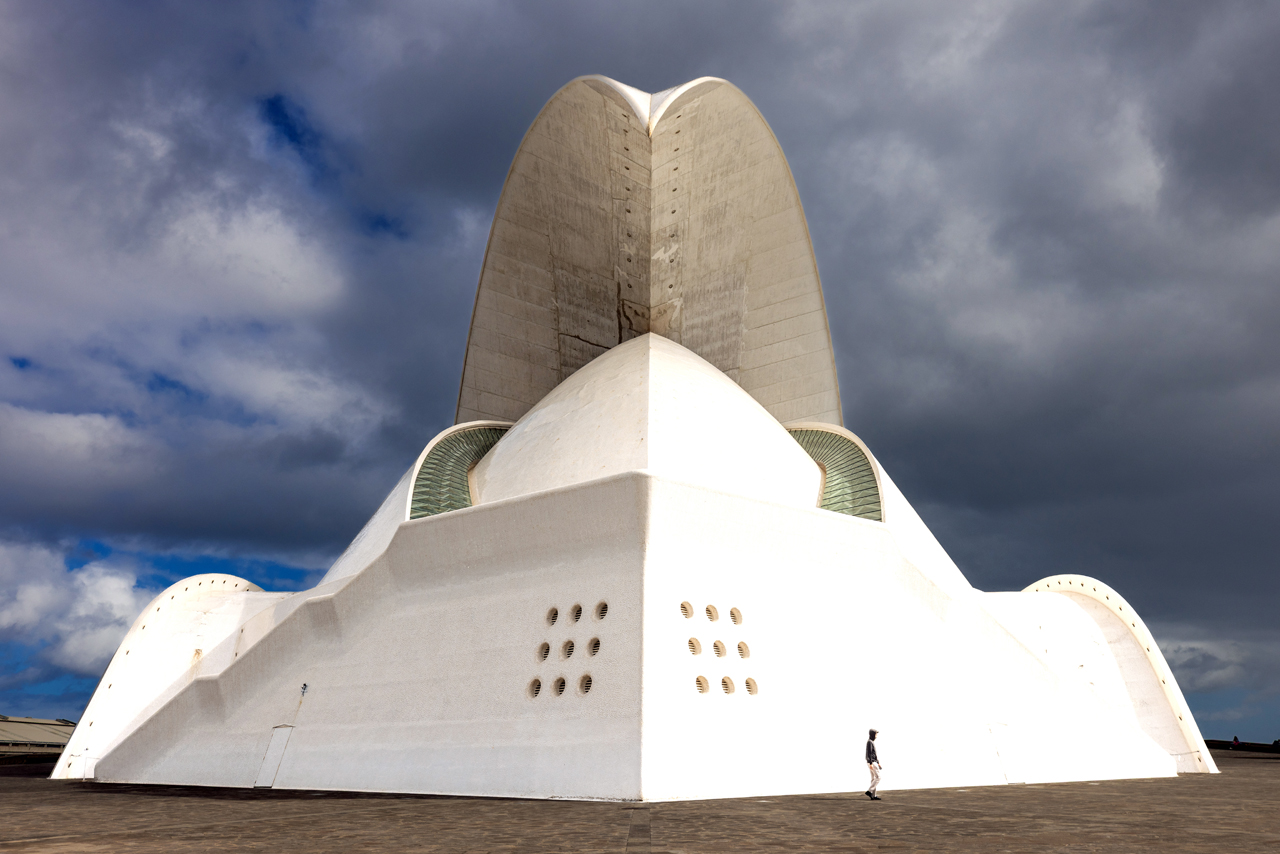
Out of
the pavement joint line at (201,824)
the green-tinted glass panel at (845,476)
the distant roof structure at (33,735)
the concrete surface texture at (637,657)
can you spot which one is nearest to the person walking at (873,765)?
the concrete surface texture at (637,657)

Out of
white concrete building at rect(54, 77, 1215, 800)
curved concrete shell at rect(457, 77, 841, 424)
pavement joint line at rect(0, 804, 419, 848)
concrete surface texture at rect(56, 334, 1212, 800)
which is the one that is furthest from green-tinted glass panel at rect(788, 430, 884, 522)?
pavement joint line at rect(0, 804, 419, 848)

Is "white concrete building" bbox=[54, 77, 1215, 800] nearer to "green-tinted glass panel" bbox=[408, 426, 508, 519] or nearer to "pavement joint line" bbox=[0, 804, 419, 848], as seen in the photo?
"green-tinted glass panel" bbox=[408, 426, 508, 519]

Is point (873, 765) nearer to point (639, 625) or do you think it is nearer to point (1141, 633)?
point (639, 625)

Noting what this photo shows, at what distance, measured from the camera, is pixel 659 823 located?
702 cm

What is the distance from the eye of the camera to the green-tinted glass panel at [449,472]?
15.6 metres

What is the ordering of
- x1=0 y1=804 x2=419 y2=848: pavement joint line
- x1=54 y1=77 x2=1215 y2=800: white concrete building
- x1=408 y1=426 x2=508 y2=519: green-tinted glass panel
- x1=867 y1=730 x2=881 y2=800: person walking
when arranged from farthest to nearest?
x1=408 y1=426 x2=508 y2=519: green-tinted glass panel
x1=54 y1=77 x2=1215 y2=800: white concrete building
x1=867 y1=730 x2=881 y2=800: person walking
x1=0 y1=804 x2=419 y2=848: pavement joint line

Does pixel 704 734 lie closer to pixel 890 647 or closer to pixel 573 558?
pixel 573 558

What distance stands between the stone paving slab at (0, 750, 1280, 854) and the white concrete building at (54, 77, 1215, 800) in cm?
108

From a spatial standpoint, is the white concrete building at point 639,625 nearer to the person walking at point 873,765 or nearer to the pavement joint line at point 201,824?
the person walking at point 873,765

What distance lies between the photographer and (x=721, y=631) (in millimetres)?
11031

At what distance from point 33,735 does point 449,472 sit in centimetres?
3515

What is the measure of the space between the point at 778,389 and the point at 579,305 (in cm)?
581

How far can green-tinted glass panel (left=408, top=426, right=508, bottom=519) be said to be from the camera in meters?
15.6

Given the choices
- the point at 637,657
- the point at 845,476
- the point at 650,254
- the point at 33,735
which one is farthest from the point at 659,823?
the point at 33,735
